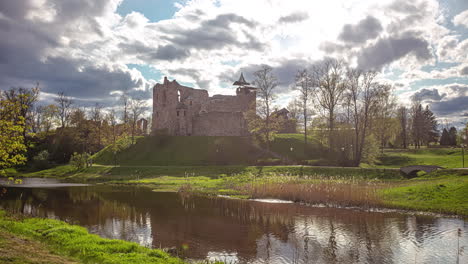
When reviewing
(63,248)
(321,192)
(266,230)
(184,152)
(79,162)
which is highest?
(184,152)

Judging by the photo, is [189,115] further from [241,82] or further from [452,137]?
[452,137]

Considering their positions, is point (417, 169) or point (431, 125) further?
point (431, 125)

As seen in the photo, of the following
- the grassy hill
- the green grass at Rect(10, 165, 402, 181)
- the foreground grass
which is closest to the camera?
the foreground grass

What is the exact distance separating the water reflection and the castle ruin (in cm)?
4065

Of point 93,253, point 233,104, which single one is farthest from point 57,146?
point 93,253

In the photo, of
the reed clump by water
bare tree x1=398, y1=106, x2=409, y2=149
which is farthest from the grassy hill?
the reed clump by water

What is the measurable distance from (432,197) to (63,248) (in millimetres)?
19566

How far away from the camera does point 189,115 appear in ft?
207

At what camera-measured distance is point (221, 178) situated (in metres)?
33.7

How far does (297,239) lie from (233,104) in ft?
182

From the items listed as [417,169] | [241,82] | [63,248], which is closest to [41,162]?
[241,82]

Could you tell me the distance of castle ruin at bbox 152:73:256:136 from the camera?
203ft

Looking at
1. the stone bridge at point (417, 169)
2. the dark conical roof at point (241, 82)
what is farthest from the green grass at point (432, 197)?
the dark conical roof at point (241, 82)

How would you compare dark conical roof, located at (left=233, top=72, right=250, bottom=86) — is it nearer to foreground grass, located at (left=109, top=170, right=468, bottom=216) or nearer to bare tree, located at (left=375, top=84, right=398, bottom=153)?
bare tree, located at (left=375, top=84, right=398, bottom=153)
